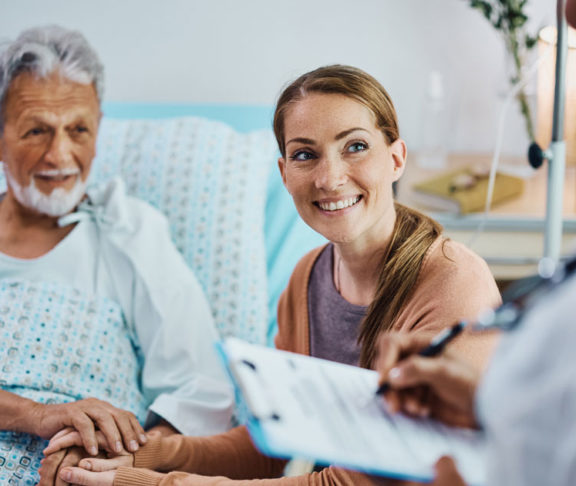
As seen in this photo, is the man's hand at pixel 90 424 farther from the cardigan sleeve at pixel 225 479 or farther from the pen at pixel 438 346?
the pen at pixel 438 346

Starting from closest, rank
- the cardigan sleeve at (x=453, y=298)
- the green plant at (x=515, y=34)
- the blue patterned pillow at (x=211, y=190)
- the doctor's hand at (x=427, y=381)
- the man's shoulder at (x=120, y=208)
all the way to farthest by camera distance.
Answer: the doctor's hand at (x=427, y=381) < the cardigan sleeve at (x=453, y=298) < the man's shoulder at (x=120, y=208) < the blue patterned pillow at (x=211, y=190) < the green plant at (x=515, y=34)

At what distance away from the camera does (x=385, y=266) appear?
1101 mm

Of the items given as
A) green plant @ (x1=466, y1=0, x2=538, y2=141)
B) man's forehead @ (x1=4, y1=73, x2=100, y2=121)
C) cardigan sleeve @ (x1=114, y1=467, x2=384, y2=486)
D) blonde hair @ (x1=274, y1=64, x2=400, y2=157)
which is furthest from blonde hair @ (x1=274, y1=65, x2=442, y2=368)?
green plant @ (x1=466, y1=0, x2=538, y2=141)

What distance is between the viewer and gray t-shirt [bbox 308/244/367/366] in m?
1.17

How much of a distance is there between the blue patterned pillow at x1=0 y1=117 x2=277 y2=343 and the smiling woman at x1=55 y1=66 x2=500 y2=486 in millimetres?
497

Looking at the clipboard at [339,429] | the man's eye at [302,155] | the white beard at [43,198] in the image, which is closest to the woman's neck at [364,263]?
the man's eye at [302,155]

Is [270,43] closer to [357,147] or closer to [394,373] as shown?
[357,147]

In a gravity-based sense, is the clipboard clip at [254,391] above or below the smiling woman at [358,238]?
below

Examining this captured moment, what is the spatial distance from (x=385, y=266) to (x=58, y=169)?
788 millimetres

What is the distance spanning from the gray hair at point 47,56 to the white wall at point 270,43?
30.2 inches

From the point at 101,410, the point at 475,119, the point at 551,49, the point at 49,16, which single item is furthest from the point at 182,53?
the point at 101,410

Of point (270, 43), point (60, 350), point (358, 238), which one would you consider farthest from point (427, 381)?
point (270, 43)

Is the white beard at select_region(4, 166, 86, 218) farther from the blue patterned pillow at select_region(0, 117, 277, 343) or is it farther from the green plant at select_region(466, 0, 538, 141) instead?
the green plant at select_region(466, 0, 538, 141)

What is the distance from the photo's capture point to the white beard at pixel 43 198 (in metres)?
1.47
